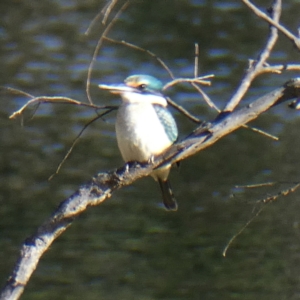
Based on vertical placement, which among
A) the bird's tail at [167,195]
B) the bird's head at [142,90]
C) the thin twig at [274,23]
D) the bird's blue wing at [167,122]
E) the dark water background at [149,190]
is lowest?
the dark water background at [149,190]

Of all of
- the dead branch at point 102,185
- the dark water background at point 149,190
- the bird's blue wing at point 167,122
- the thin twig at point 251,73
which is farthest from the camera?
the dark water background at point 149,190

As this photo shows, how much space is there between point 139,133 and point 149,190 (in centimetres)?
513

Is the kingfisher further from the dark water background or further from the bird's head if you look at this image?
the dark water background

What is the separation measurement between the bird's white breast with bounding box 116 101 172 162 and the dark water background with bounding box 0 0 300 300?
3.16 meters

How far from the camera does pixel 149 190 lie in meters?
9.42

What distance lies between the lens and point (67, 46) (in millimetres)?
12531

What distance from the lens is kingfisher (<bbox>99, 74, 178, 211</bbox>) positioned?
4.29 m

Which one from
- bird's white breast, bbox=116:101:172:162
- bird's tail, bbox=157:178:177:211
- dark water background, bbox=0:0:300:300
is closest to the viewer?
bird's white breast, bbox=116:101:172:162

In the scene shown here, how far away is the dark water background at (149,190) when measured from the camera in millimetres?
8547

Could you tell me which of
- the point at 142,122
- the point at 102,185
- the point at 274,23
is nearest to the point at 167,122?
the point at 142,122

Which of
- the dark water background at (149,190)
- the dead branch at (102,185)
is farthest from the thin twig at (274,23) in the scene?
the dark water background at (149,190)

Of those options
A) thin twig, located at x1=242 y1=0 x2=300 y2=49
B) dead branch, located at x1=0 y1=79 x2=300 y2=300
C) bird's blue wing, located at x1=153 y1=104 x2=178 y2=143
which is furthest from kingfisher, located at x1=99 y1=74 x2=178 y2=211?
thin twig, located at x1=242 y1=0 x2=300 y2=49

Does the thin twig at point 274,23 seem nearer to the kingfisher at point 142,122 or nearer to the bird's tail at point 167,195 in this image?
the kingfisher at point 142,122

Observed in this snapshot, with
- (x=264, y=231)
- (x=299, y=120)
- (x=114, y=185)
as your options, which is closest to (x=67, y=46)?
(x=299, y=120)
